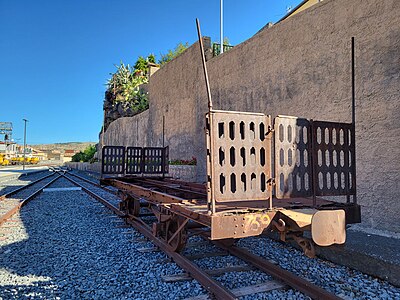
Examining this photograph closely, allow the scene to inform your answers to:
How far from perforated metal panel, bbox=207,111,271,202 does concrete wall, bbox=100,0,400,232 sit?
10.7ft

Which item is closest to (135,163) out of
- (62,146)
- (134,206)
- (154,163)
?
(154,163)

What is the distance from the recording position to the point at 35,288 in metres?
3.38

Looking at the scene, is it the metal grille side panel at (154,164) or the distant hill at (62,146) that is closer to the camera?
the metal grille side panel at (154,164)

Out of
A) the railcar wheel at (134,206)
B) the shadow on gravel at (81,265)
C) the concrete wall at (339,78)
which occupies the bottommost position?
the shadow on gravel at (81,265)

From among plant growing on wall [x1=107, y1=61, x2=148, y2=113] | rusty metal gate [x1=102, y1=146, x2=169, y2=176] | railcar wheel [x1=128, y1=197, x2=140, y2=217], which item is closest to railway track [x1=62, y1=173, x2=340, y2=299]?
railcar wheel [x1=128, y1=197, x2=140, y2=217]

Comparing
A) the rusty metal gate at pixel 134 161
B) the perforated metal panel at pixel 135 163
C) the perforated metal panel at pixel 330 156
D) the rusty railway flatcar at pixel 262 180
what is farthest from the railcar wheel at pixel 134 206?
the perforated metal panel at pixel 330 156

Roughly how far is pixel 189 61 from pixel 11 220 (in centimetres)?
956

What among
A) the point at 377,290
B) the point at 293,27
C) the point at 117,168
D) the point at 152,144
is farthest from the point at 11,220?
the point at 152,144

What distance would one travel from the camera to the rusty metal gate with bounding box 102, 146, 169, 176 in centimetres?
843

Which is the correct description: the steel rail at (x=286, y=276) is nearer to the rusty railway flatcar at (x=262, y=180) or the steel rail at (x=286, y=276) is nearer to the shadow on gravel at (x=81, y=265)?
the rusty railway flatcar at (x=262, y=180)

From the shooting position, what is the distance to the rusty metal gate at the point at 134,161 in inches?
332

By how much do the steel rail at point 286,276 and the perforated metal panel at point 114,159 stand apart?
16.4 feet

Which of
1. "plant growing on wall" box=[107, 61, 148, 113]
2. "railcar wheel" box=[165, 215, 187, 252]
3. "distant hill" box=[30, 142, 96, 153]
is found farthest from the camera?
"distant hill" box=[30, 142, 96, 153]

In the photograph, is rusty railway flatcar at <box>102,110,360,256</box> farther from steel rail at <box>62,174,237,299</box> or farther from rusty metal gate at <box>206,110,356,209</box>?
steel rail at <box>62,174,237,299</box>
